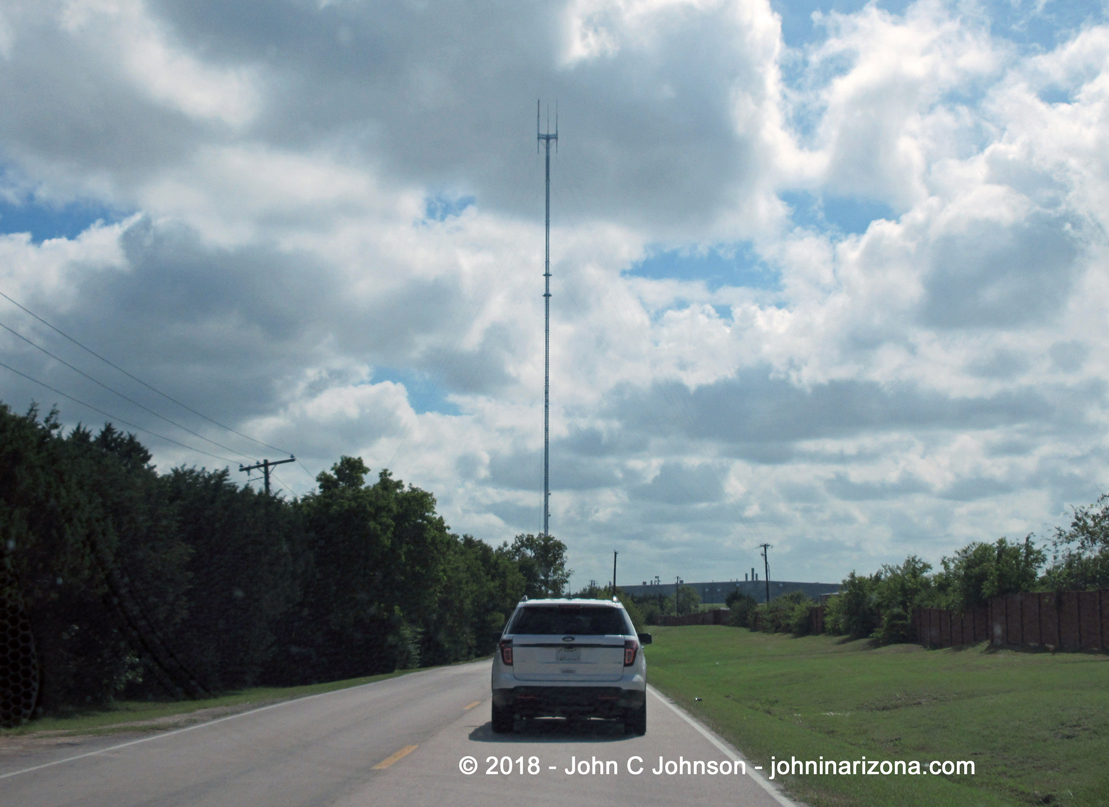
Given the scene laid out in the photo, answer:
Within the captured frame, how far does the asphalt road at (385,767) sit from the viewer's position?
30.4 feet

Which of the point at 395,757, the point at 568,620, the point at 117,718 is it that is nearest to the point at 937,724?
the point at 568,620

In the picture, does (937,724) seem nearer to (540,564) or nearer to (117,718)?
(117,718)

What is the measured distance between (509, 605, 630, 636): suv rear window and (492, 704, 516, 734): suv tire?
111 cm

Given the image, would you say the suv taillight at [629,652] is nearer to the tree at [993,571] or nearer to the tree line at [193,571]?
the tree line at [193,571]

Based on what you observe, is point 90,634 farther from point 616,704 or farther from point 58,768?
point 616,704

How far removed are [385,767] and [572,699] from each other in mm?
3321

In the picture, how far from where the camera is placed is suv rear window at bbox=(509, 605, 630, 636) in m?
14.3

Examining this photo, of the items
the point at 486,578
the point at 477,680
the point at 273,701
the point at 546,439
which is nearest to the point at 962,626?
the point at 546,439

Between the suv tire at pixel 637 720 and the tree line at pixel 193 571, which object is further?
the tree line at pixel 193 571

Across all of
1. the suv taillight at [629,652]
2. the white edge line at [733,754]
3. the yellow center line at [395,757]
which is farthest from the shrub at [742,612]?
the yellow center line at [395,757]

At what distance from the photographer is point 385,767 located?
1102 cm

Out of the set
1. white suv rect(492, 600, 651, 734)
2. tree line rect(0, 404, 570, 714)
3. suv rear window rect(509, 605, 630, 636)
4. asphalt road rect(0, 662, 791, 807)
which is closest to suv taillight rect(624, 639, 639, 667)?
white suv rect(492, 600, 651, 734)

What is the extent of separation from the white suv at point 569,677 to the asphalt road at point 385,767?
37cm

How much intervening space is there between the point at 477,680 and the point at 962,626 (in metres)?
25.2
